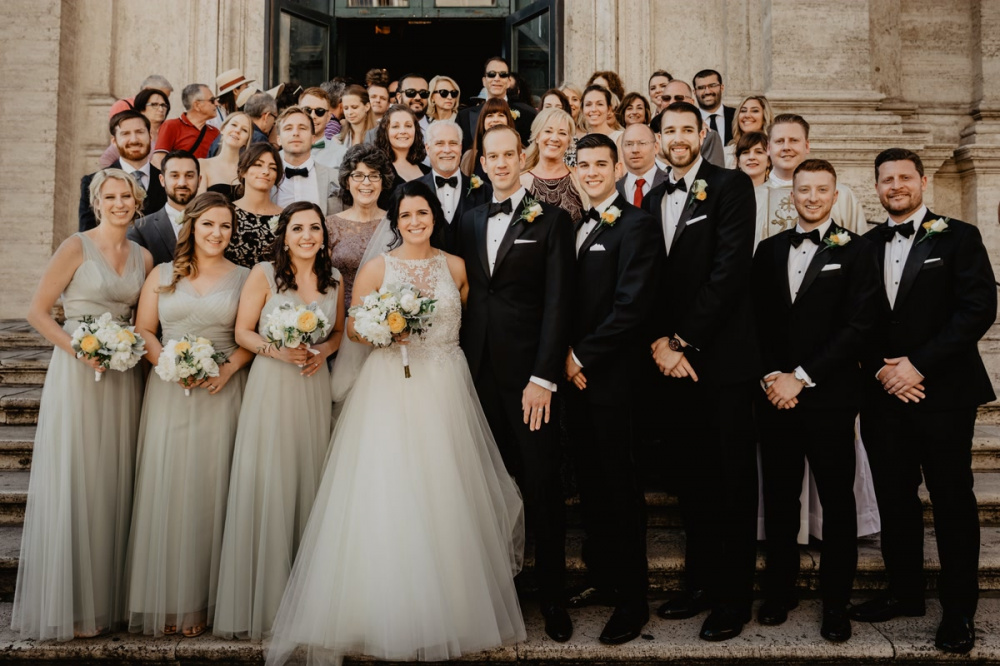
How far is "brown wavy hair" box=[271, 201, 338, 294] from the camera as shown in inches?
156

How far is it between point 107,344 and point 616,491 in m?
2.52

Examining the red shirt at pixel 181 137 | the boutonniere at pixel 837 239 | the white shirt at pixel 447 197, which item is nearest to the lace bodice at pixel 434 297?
the white shirt at pixel 447 197

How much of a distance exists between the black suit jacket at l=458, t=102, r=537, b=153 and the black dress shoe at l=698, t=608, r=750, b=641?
4184mm

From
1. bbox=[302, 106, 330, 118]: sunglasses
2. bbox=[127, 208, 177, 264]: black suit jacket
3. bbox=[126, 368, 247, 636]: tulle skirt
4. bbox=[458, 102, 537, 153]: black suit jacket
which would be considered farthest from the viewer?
bbox=[458, 102, 537, 153]: black suit jacket

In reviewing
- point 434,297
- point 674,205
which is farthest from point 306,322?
point 674,205

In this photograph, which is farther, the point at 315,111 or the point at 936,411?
the point at 315,111

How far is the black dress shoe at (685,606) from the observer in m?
3.84

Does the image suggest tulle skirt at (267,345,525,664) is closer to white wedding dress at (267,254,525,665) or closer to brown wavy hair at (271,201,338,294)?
white wedding dress at (267,254,525,665)

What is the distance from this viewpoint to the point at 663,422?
4340 mm

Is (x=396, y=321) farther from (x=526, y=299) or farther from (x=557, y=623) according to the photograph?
(x=557, y=623)

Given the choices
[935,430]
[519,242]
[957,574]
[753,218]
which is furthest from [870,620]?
[519,242]

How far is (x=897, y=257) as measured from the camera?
3916 mm

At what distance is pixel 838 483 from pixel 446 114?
4453mm

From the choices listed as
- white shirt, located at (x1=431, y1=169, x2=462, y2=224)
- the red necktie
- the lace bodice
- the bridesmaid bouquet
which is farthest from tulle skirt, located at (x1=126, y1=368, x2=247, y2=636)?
the red necktie
